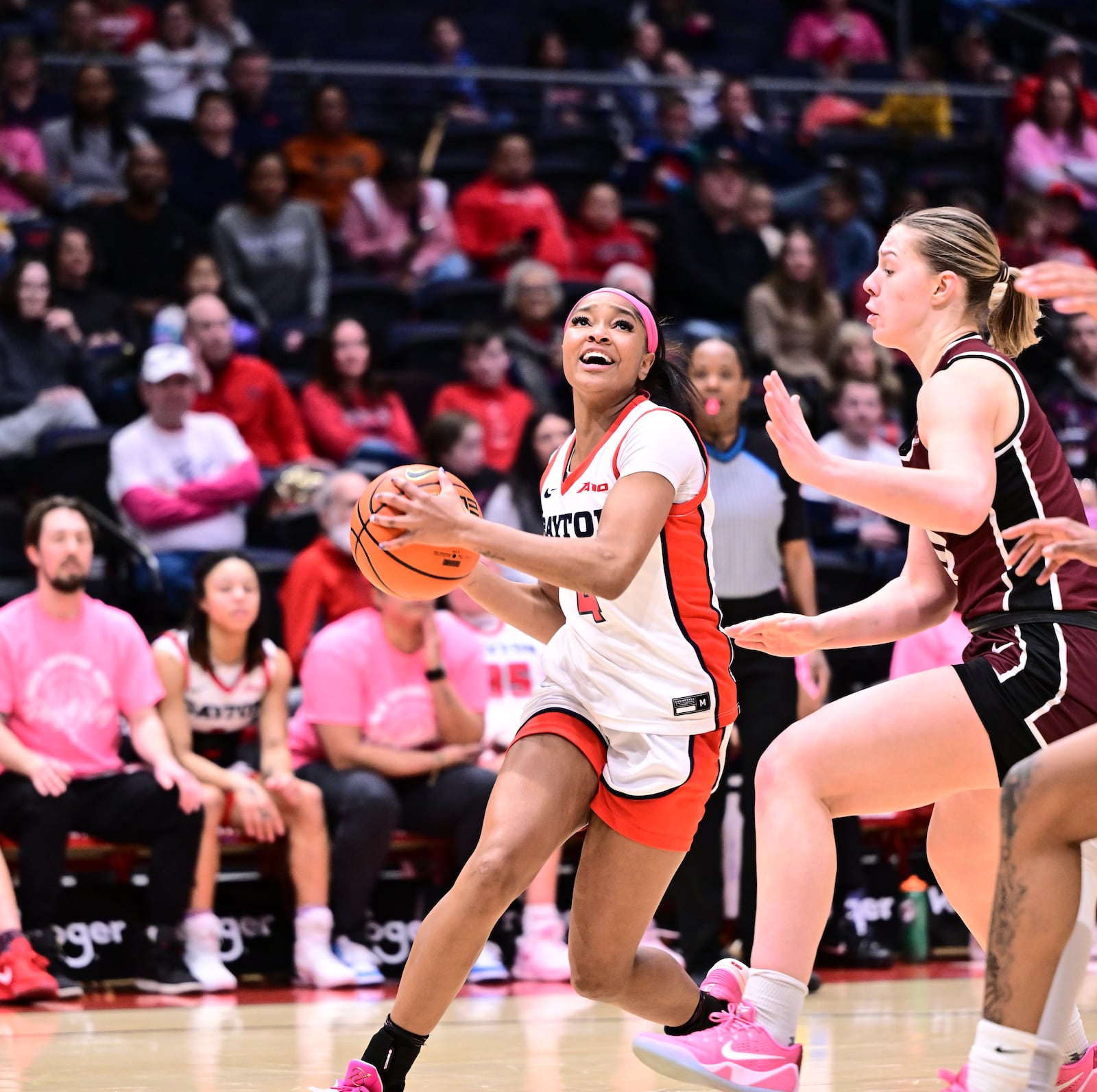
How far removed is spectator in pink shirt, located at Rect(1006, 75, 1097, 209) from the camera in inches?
508

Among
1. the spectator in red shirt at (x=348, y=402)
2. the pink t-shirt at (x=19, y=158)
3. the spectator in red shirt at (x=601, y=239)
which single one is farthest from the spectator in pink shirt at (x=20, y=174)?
the spectator in red shirt at (x=601, y=239)

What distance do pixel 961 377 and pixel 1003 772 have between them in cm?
82

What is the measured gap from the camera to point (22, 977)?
6078mm

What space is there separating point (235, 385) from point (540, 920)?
135 inches

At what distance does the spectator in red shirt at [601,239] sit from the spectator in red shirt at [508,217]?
0.16 metres

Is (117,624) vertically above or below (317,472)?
below

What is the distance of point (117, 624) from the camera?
6906 millimetres

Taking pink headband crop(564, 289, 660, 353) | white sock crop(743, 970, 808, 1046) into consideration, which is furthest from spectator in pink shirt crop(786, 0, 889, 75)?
white sock crop(743, 970, 808, 1046)

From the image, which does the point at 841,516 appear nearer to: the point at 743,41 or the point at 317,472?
the point at 317,472

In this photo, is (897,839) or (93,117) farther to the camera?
(93,117)

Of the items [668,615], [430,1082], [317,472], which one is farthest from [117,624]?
[668,615]

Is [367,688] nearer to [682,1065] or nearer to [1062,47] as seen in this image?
[682,1065]

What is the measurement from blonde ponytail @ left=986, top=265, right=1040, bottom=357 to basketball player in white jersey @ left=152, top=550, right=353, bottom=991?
12.3 ft

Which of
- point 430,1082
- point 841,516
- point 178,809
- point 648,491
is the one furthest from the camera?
point 841,516
